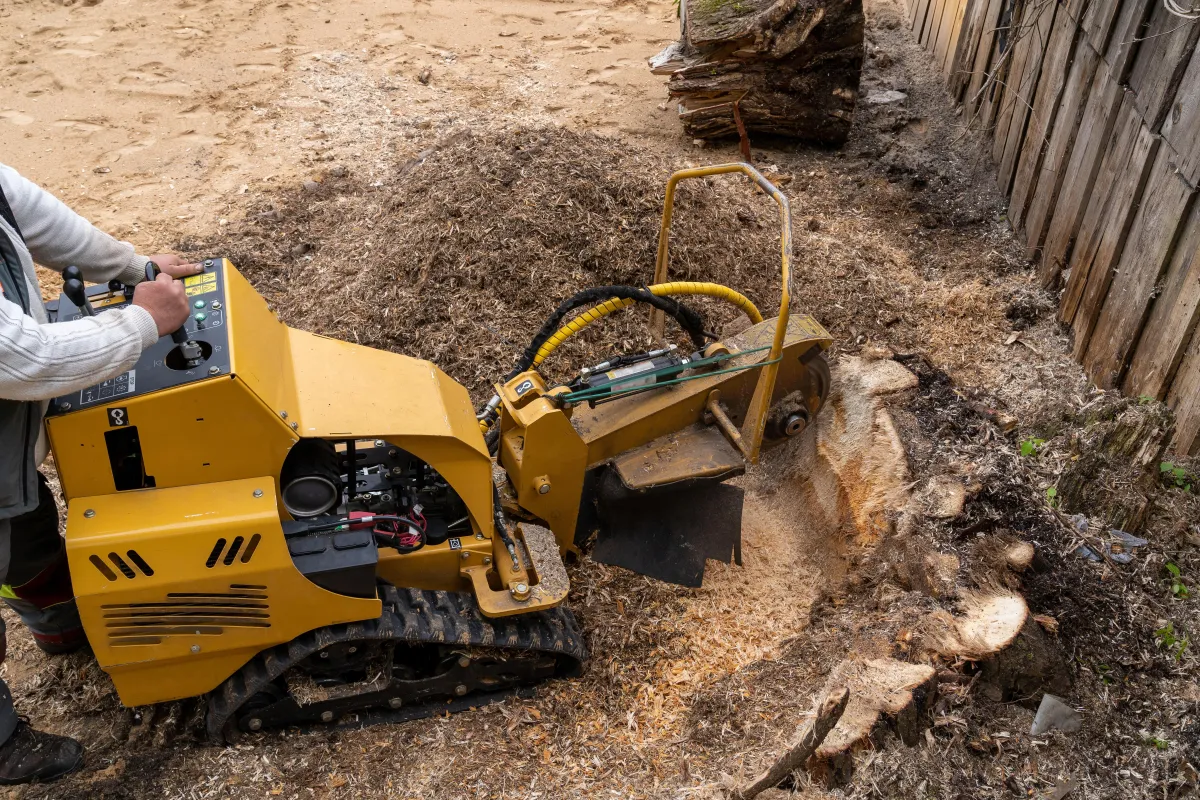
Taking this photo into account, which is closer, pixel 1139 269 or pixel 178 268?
pixel 178 268

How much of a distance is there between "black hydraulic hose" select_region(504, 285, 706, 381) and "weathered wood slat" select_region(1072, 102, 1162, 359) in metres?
2.07

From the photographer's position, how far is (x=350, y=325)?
482 cm

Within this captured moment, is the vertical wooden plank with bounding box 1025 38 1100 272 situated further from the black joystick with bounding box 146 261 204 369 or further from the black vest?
the black vest

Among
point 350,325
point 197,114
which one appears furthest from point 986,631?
point 197,114

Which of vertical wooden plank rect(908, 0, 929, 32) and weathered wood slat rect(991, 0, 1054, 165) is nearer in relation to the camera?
weathered wood slat rect(991, 0, 1054, 165)

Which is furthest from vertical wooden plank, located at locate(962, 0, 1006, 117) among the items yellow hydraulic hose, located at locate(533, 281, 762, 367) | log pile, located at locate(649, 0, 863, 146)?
yellow hydraulic hose, located at locate(533, 281, 762, 367)

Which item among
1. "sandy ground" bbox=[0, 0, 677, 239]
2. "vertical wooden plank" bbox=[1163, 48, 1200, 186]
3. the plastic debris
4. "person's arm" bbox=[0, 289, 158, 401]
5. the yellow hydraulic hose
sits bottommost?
"sandy ground" bbox=[0, 0, 677, 239]

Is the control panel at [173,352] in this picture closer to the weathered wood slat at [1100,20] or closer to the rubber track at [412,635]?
the rubber track at [412,635]

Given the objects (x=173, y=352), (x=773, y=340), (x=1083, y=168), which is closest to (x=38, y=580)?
(x=173, y=352)

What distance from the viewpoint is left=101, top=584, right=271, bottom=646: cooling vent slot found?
2.70m

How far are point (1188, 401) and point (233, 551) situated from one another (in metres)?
3.59

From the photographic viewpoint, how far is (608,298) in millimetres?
3564

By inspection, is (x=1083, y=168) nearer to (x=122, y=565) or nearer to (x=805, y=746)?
(x=805, y=746)

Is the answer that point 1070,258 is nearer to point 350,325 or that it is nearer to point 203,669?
point 350,325
